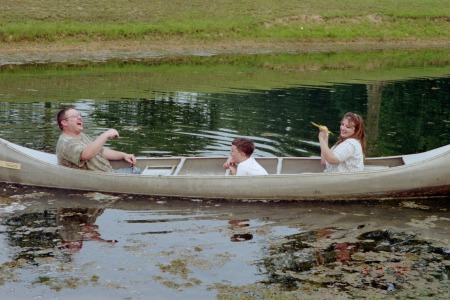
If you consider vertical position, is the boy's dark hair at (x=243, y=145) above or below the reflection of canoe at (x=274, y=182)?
above

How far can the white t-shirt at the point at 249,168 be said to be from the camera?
12.0m

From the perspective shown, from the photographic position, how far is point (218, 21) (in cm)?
3606

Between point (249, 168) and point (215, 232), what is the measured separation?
178 cm

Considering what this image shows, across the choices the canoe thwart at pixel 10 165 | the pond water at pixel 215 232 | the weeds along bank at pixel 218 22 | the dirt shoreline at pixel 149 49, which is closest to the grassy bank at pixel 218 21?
the weeds along bank at pixel 218 22

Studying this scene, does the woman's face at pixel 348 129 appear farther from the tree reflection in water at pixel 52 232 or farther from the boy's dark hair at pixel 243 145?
the tree reflection in water at pixel 52 232

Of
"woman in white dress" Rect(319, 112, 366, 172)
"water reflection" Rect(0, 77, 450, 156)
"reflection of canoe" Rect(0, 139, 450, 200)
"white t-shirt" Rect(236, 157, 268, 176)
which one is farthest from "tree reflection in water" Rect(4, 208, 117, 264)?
"water reflection" Rect(0, 77, 450, 156)

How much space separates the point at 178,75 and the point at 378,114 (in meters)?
8.91

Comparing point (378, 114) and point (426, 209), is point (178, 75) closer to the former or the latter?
point (378, 114)

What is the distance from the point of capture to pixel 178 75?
27.5 meters

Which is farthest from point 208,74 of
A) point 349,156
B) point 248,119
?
point 349,156

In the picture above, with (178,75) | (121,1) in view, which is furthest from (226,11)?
(178,75)

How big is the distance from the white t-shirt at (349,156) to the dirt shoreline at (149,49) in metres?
19.1

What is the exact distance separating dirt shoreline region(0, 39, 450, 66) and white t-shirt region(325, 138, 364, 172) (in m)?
19.1

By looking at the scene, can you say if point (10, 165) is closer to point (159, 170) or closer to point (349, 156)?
point (159, 170)
